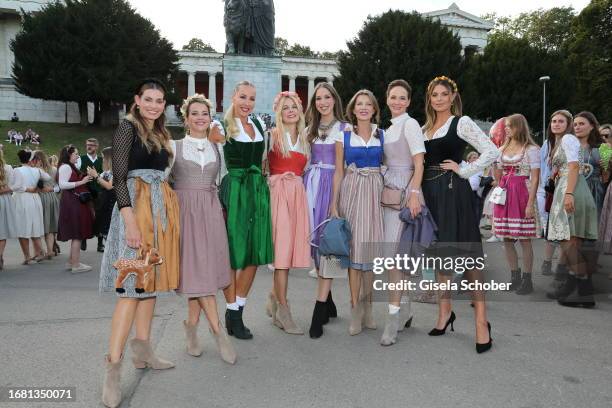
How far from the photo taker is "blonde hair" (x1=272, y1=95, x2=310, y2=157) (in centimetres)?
521

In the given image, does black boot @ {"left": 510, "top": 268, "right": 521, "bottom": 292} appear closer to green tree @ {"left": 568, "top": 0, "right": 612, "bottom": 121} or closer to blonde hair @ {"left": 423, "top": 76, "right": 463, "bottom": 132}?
blonde hair @ {"left": 423, "top": 76, "right": 463, "bottom": 132}

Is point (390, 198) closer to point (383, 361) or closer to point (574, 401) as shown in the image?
point (383, 361)

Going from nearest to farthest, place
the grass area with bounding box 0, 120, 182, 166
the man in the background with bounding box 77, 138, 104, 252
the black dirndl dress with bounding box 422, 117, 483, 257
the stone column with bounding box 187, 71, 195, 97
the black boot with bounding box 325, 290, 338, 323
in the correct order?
1. the black dirndl dress with bounding box 422, 117, 483, 257
2. the black boot with bounding box 325, 290, 338, 323
3. the man in the background with bounding box 77, 138, 104, 252
4. the grass area with bounding box 0, 120, 182, 166
5. the stone column with bounding box 187, 71, 195, 97

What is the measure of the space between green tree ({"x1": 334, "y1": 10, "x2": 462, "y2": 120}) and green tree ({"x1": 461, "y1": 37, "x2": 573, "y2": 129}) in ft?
25.1

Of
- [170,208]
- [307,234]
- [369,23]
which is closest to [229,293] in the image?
[307,234]

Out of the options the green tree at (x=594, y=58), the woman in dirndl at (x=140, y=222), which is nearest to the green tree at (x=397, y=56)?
the green tree at (x=594, y=58)

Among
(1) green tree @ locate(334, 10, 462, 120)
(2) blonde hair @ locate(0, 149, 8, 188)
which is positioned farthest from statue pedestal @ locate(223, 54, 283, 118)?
(1) green tree @ locate(334, 10, 462, 120)

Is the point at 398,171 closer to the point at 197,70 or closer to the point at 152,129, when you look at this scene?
the point at 152,129

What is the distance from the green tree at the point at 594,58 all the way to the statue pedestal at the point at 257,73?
116 ft

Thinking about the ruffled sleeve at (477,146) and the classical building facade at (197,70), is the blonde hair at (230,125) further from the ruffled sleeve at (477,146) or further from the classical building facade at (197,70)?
the classical building facade at (197,70)

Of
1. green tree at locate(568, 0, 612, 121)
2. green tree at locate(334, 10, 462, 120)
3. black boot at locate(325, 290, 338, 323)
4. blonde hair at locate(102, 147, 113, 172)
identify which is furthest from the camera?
green tree at locate(568, 0, 612, 121)

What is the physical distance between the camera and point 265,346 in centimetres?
477

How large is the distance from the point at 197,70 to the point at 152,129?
5907 centimetres

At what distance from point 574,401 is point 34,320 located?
509 cm
